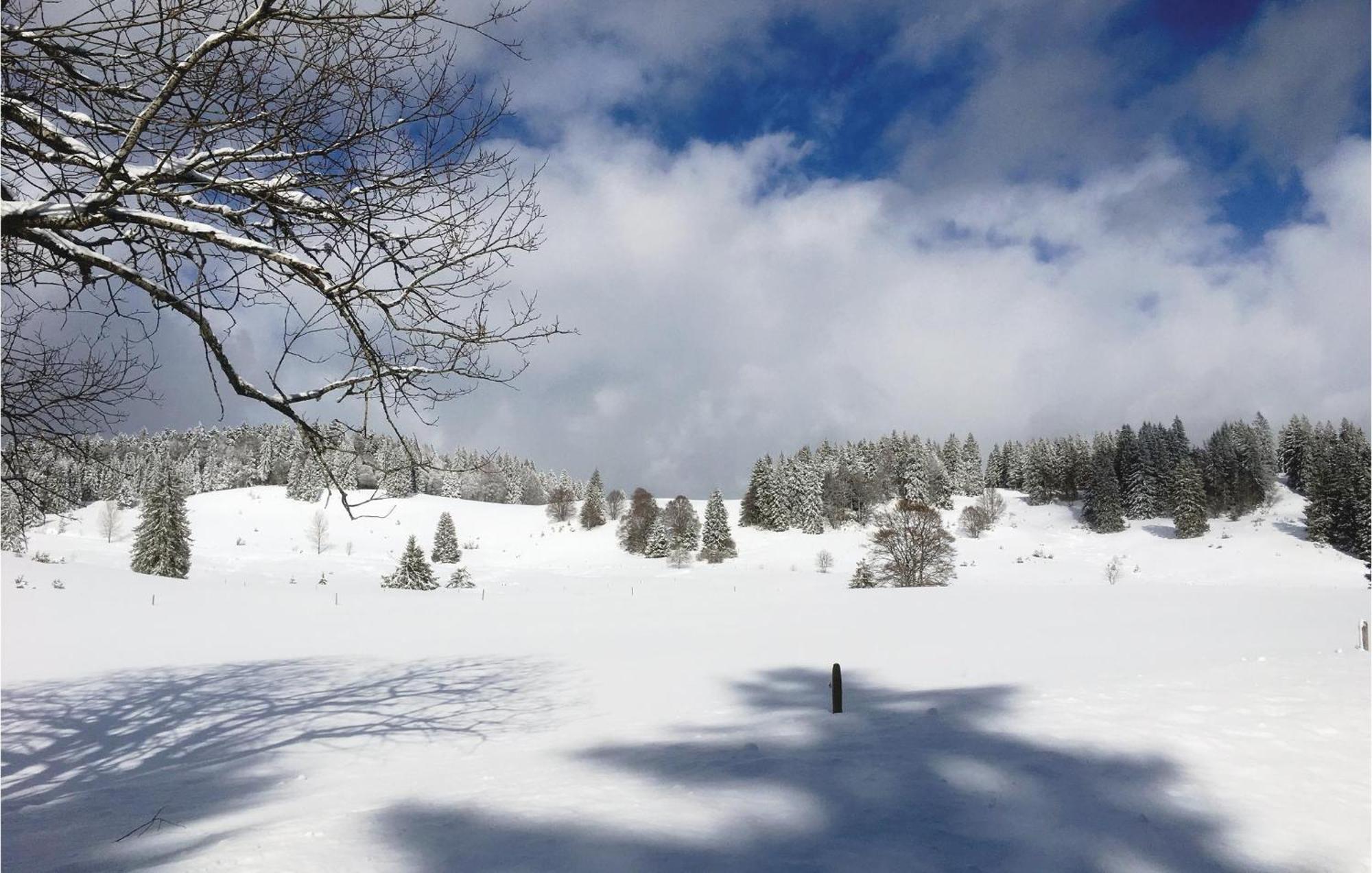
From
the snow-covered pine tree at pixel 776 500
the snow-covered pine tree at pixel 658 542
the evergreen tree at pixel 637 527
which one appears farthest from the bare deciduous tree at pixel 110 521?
the snow-covered pine tree at pixel 776 500

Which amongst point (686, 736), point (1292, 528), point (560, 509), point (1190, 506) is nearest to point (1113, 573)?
point (1190, 506)

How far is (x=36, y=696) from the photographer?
1238cm

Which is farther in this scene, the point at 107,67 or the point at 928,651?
the point at 928,651

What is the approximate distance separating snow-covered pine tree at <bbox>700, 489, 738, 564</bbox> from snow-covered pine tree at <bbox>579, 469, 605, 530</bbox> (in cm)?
2082

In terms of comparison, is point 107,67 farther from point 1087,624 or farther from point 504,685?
point 1087,624

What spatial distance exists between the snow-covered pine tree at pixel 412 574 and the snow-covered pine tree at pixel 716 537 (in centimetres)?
2753

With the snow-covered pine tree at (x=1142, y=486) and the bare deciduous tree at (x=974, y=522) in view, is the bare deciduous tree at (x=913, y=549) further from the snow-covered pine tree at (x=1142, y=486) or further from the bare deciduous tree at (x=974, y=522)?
the snow-covered pine tree at (x=1142, y=486)

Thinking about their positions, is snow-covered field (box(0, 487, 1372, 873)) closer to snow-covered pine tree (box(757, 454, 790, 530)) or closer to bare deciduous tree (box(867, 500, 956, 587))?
bare deciduous tree (box(867, 500, 956, 587))

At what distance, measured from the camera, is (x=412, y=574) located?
40500 mm

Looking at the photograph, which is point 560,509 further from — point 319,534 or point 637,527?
point 319,534

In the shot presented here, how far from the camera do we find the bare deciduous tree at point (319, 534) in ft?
218

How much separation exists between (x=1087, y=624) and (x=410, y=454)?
21.5 meters

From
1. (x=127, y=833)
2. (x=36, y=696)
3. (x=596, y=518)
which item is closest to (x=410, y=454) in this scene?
(x=127, y=833)

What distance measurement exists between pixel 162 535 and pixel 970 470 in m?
92.1
